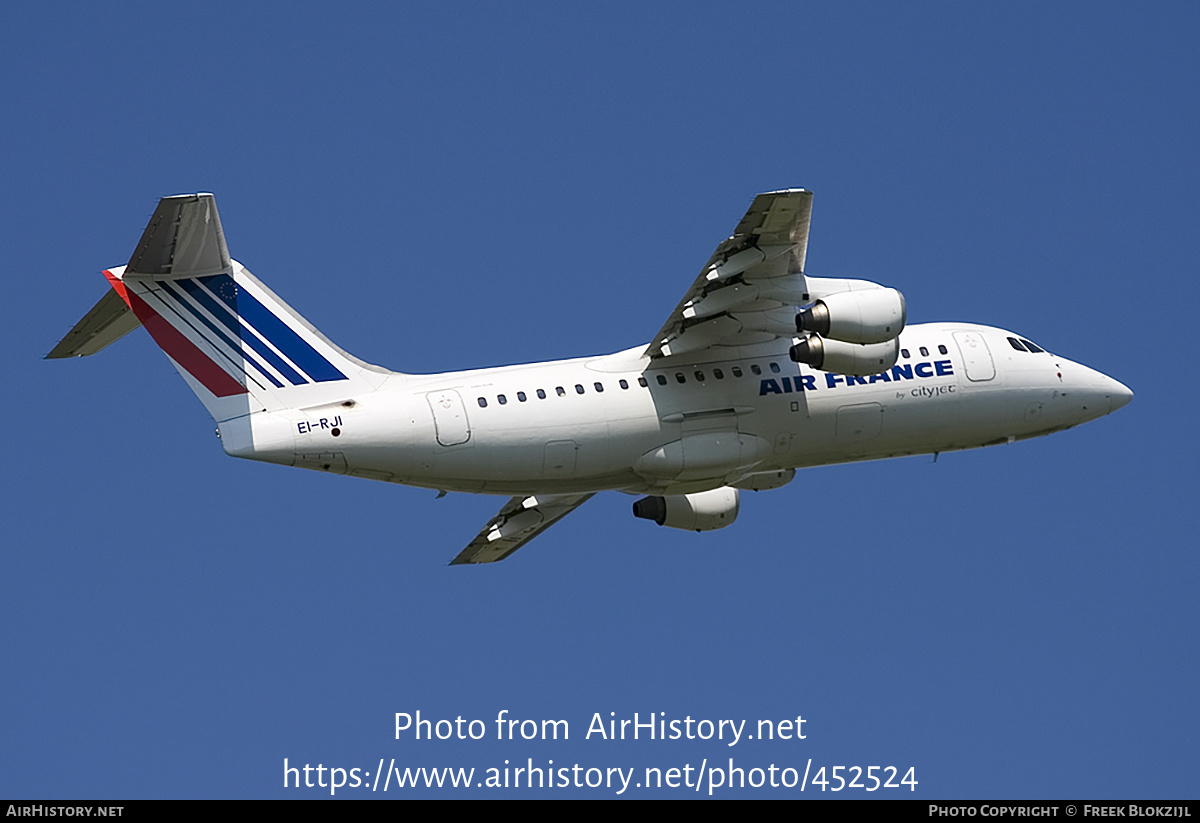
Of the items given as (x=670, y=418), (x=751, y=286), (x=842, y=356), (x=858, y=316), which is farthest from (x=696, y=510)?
(x=858, y=316)

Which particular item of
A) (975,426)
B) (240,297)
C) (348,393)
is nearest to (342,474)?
(348,393)

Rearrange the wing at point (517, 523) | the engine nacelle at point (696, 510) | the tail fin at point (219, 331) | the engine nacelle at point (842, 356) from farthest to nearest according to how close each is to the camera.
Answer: the wing at point (517, 523)
the engine nacelle at point (696, 510)
the engine nacelle at point (842, 356)
the tail fin at point (219, 331)

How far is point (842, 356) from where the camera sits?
84.1 ft

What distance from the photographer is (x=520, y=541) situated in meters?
30.6

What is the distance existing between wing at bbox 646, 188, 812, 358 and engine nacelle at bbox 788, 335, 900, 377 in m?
0.60

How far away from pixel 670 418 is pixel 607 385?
0.97m

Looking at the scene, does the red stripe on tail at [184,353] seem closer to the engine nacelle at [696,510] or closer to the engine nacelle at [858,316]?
the engine nacelle at [696,510]

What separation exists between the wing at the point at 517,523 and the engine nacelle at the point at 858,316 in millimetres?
5707

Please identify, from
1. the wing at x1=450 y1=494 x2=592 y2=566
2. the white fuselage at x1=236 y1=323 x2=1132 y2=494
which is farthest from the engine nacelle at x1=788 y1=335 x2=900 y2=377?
the wing at x1=450 y1=494 x2=592 y2=566

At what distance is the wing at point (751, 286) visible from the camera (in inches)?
961

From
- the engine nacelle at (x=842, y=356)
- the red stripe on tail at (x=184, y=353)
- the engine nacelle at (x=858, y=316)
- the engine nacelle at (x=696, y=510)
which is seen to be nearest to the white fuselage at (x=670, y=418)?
the red stripe on tail at (x=184, y=353)

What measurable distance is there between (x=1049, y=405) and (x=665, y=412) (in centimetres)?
651

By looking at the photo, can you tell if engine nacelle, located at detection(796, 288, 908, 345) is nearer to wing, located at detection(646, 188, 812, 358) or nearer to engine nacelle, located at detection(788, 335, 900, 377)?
engine nacelle, located at detection(788, 335, 900, 377)
